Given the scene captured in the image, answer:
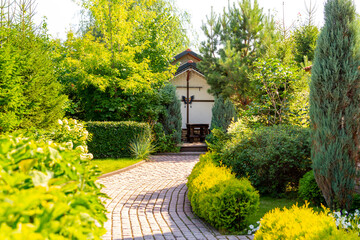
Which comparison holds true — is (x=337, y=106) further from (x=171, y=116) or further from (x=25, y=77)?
(x=171, y=116)

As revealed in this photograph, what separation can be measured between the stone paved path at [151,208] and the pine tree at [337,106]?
6.42 ft

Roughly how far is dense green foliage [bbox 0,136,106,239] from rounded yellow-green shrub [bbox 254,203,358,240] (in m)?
2.02

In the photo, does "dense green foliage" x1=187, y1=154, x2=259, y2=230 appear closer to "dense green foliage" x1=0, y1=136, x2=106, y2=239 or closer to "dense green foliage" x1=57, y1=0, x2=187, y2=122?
"dense green foliage" x1=0, y1=136, x2=106, y2=239

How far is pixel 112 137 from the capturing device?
13352 mm

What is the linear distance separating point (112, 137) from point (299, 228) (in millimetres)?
10862

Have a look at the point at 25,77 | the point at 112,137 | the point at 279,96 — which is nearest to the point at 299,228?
the point at 279,96

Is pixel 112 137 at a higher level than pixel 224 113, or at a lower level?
lower

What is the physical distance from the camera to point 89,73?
47.9 feet

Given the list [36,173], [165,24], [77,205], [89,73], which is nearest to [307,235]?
[77,205]

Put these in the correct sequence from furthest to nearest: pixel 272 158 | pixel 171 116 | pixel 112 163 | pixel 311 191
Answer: pixel 171 116, pixel 112 163, pixel 272 158, pixel 311 191

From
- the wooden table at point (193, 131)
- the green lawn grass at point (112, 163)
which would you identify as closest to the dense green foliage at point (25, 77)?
the green lawn grass at point (112, 163)

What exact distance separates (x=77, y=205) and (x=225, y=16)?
61.5 feet

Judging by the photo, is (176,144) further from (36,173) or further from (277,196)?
(36,173)

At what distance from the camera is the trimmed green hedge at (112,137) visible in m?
13.2
